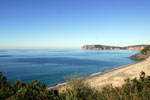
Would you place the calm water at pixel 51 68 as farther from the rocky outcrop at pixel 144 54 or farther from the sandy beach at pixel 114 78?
the rocky outcrop at pixel 144 54

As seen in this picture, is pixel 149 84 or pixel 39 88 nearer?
pixel 39 88

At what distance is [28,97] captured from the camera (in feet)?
16.0

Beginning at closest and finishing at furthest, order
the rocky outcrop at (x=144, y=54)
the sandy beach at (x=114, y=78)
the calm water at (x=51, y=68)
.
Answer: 1. the sandy beach at (x=114, y=78)
2. the calm water at (x=51, y=68)
3. the rocky outcrop at (x=144, y=54)

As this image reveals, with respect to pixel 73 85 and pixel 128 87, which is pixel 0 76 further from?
pixel 128 87

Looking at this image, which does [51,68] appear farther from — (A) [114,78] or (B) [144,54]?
(B) [144,54]

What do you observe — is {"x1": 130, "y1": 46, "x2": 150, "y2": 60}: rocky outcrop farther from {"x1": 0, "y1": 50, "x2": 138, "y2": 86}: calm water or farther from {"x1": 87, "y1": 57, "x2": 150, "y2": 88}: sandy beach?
{"x1": 87, "y1": 57, "x2": 150, "y2": 88}: sandy beach

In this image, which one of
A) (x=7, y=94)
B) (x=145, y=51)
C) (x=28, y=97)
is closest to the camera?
(x=28, y=97)

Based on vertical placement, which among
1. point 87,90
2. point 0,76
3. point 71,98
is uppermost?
point 0,76

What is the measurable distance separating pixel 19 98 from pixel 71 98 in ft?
6.58

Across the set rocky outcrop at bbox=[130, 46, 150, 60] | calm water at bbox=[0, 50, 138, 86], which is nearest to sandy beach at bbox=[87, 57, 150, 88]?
calm water at bbox=[0, 50, 138, 86]

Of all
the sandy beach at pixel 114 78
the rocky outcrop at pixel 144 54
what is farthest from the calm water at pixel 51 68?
the rocky outcrop at pixel 144 54

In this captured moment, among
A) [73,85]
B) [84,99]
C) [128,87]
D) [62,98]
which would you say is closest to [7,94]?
[62,98]

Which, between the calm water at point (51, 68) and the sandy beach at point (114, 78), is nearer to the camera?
the sandy beach at point (114, 78)

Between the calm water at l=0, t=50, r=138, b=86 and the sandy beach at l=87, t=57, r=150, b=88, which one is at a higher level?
the sandy beach at l=87, t=57, r=150, b=88
